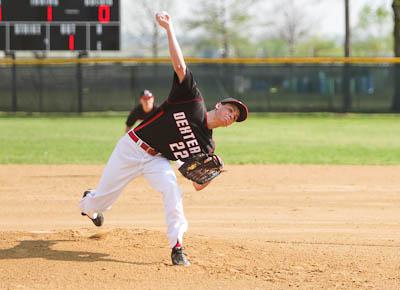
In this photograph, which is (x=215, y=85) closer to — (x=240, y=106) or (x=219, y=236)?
(x=219, y=236)

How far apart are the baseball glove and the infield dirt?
672 millimetres

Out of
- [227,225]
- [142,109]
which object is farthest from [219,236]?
[142,109]

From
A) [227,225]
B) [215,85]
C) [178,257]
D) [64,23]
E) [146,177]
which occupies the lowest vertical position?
[227,225]

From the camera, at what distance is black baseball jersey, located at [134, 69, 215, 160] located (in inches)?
240

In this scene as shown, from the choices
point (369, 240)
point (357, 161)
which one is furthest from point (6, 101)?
point (369, 240)

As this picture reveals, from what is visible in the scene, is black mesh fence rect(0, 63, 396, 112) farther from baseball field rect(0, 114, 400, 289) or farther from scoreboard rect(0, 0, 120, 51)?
baseball field rect(0, 114, 400, 289)

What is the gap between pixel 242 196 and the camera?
10398 millimetres

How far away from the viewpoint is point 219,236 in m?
7.64

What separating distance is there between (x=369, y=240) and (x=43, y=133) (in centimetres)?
1420

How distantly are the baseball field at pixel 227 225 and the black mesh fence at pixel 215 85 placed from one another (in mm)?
10527

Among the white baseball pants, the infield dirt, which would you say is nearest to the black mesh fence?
the infield dirt

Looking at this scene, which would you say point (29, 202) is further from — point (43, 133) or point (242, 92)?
point (242, 92)

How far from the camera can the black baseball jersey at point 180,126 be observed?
240 inches

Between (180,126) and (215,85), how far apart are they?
862 inches
